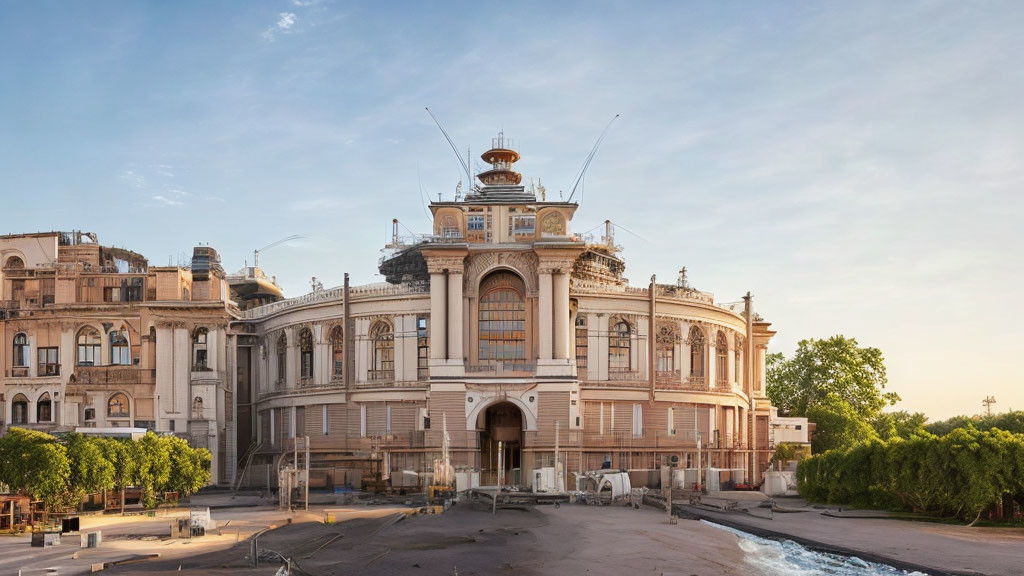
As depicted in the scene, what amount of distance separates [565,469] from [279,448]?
28.4m

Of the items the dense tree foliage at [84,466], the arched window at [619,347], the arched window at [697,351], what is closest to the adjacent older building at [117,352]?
the dense tree foliage at [84,466]

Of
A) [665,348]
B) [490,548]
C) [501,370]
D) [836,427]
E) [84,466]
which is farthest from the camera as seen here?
[836,427]

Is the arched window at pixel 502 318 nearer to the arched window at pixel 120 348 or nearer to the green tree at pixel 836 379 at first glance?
the arched window at pixel 120 348

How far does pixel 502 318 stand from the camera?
87.4 metres

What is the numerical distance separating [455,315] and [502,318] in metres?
4.40

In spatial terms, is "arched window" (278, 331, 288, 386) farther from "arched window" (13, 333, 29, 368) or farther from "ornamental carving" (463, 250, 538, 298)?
"arched window" (13, 333, 29, 368)

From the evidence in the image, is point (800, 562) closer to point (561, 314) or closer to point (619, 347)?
point (561, 314)

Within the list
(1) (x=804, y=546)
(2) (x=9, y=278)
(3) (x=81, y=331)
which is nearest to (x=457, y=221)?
(3) (x=81, y=331)

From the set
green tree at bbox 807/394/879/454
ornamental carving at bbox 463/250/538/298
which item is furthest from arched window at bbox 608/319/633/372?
green tree at bbox 807/394/879/454

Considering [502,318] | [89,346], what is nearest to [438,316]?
[502,318]

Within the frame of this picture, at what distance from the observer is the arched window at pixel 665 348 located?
9369 cm

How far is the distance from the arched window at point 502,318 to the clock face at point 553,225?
4677 millimetres

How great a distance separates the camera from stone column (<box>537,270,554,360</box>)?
276 feet

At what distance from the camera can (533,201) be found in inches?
3543
